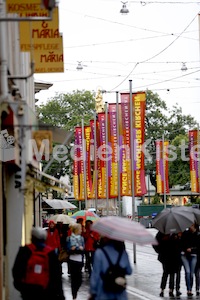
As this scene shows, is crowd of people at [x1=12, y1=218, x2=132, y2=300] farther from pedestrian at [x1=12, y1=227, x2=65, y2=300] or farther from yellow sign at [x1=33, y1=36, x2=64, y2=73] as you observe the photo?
yellow sign at [x1=33, y1=36, x2=64, y2=73]

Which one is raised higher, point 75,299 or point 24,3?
point 24,3

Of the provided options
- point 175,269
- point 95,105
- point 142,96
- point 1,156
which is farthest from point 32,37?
point 95,105

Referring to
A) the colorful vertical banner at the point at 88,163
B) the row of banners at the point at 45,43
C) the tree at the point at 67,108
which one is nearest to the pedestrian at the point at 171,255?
the row of banners at the point at 45,43

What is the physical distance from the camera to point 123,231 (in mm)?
12484

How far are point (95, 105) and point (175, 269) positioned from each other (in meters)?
91.0

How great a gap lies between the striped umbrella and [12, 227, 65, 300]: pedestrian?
0.70m

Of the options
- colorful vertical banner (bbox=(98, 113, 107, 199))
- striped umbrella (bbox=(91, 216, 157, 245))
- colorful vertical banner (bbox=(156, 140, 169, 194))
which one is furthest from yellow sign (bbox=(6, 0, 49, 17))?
colorful vertical banner (bbox=(156, 140, 169, 194))

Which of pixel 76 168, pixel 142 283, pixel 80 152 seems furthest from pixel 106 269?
pixel 76 168

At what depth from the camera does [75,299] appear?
69.2 feet

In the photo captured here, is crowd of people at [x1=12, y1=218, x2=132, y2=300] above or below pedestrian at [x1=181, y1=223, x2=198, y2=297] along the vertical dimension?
above

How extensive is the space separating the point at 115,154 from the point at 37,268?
34.1 m

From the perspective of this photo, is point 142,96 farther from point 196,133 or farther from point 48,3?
point 48,3

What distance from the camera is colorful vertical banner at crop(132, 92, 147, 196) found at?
39.6 metres

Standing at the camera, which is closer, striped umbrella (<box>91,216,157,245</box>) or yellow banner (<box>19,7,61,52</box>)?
striped umbrella (<box>91,216,157,245</box>)
